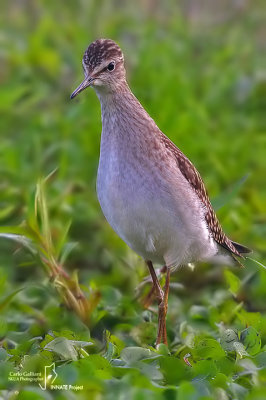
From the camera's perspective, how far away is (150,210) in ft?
16.7

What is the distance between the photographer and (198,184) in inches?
222

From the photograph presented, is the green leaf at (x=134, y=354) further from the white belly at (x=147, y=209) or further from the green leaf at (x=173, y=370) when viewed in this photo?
the white belly at (x=147, y=209)

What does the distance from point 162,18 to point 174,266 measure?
822 centimetres

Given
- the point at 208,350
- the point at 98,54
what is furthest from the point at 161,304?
the point at 98,54

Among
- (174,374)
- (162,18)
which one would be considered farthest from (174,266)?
(162,18)

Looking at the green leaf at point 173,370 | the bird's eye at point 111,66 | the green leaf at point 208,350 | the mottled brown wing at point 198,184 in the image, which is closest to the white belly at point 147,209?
the mottled brown wing at point 198,184

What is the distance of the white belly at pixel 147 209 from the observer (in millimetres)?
5086

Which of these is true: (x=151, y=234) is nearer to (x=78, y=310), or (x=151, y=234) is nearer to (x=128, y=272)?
(x=78, y=310)

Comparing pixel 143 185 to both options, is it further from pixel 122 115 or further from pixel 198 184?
pixel 198 184

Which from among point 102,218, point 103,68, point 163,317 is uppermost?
point 103,68

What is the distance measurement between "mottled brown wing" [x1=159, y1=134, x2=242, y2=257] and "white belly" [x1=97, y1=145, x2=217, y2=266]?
Answer: 0.48 feet

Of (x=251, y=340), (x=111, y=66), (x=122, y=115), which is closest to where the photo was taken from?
(x=251, y=340)

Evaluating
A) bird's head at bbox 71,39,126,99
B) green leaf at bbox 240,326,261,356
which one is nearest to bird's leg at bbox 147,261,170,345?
green leaf at bbox 240,326,261,356

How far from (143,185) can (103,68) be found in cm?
85
